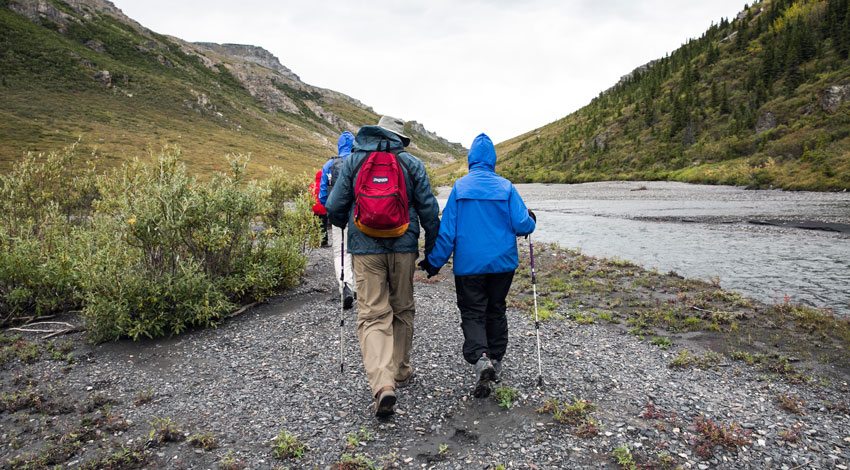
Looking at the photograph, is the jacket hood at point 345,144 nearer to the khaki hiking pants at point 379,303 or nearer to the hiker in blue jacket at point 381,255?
the hiker in blue jacket at point 381,255

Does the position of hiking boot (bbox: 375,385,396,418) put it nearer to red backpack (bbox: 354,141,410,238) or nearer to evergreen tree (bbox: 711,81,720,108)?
red backpack (bbox: 354,141,410,238)

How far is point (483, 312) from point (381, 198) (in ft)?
7.22

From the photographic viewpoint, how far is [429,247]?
5.64 metres

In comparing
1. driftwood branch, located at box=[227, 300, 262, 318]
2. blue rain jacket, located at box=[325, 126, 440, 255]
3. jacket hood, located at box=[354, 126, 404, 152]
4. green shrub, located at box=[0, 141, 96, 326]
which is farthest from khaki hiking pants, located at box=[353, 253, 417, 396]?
green shrub, located at box=[0, 141, 96, 326]

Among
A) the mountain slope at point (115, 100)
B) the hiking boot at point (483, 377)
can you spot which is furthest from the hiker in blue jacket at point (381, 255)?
the mountain slope at point (115, 100)

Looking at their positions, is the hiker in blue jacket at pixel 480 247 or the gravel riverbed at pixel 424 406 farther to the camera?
the hiker in blue jacket at pixel 480 247

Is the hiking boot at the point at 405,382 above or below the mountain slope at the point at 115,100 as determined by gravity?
below

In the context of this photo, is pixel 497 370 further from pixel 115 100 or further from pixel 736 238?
pixel 115 100

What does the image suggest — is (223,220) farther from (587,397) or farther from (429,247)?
(587,397)

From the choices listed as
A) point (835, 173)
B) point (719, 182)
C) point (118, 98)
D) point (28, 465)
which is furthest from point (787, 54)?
point (118, 98)

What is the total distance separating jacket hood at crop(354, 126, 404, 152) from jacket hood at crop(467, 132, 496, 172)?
1164 millimetres

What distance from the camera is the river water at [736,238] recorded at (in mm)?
12188

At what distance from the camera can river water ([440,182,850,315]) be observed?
40.0ft

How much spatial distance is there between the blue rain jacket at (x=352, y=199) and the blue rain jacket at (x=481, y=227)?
406mm
